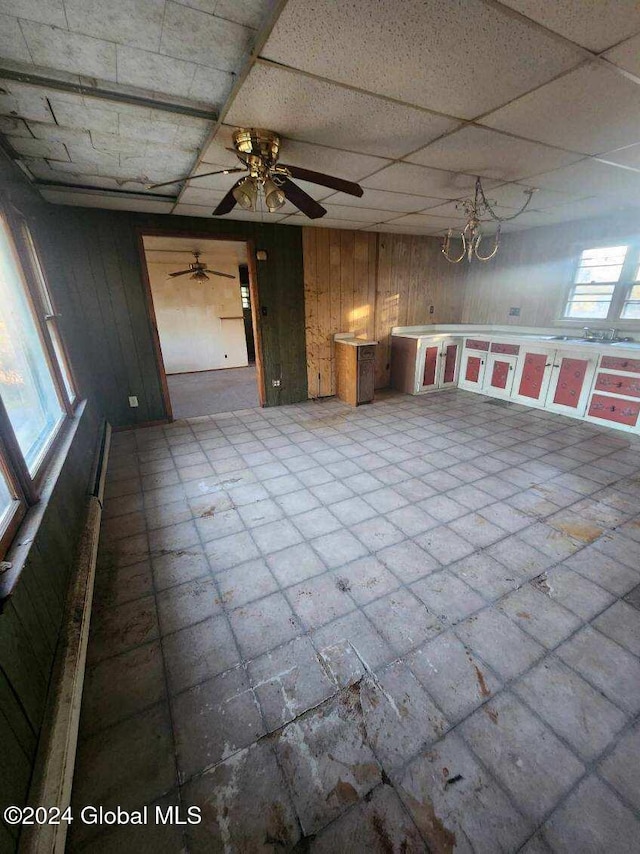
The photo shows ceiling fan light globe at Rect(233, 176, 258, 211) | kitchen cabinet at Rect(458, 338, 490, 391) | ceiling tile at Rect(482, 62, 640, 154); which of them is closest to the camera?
ceiling tile at Rect(482, 62, 640, 154)

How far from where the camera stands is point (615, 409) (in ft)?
12.7

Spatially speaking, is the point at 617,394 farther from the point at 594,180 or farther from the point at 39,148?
the point at 39,148

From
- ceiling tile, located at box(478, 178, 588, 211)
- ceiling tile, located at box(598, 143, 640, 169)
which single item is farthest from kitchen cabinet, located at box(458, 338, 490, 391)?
ceiling tile, located at box(598, 143, 640, 169)

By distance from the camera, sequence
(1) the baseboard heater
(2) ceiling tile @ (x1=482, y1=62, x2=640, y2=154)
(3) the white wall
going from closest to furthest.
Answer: (1) the baseboard heater
(2) ceiling tile @ (x1=482, y1=62, x2=640, y2=154)
(3) the white wall

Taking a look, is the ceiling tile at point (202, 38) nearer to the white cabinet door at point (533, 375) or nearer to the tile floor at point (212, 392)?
the tile floor at point (212, 392)

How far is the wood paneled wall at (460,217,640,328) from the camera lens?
4.42 meters

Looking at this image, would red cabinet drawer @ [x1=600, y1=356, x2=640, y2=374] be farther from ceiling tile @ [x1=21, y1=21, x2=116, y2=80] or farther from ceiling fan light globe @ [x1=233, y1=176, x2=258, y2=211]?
ceiling tile @ [x1=21, y1=21, x2=116, y2=80]

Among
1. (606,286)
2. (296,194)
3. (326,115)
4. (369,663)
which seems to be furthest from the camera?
(606,286)

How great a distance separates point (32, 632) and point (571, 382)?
5.30 metres

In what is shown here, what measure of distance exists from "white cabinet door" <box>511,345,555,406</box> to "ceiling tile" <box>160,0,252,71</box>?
14.6 feet

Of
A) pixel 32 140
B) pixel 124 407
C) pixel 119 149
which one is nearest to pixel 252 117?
pixel 119 149

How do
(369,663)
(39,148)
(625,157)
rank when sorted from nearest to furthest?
1. (369,663)
2. (39,148)
3. (625,157)

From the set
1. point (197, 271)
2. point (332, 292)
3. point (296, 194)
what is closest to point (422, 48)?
point (296, 194)

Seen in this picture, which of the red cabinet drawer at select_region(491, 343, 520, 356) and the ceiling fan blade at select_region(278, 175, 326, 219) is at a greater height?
the ceiling fan blade at select_region(278, 175, 326, 219)
